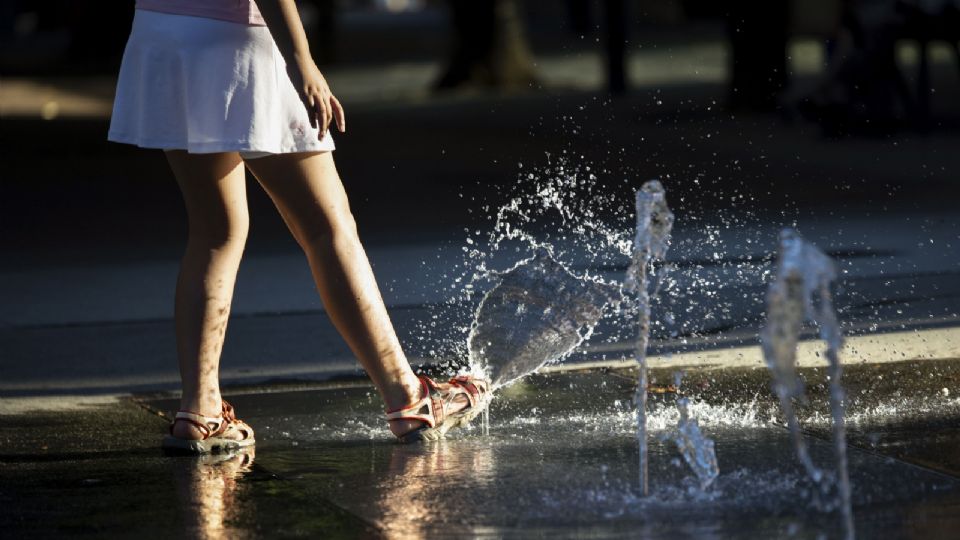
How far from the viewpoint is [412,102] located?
2266 cm

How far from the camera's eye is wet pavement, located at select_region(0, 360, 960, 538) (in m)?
3.99

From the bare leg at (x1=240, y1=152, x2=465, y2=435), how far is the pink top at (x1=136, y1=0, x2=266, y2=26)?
0.37 meters

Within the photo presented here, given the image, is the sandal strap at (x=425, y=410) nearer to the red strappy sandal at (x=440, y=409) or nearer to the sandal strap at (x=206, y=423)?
the red strappy sandal at (x=440, y=409)

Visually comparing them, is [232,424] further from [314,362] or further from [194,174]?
[314,362]

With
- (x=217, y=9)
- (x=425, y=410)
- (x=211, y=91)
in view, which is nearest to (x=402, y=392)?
(x=425, y=410)

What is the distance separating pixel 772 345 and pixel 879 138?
10772 millimetres

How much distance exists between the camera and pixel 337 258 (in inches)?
190

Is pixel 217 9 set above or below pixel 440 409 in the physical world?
above

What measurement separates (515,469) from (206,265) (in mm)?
1034

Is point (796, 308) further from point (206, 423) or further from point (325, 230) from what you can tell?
point (206, 423)

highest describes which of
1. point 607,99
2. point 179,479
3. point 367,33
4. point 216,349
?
point 367,33

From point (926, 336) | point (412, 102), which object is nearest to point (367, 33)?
point (412, 102)

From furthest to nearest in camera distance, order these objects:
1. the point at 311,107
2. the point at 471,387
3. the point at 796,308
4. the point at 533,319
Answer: the point at 533,319
the point at 471,387
the point at 311,107
the point at 796,308

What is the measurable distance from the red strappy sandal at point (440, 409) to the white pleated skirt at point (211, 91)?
788mm
